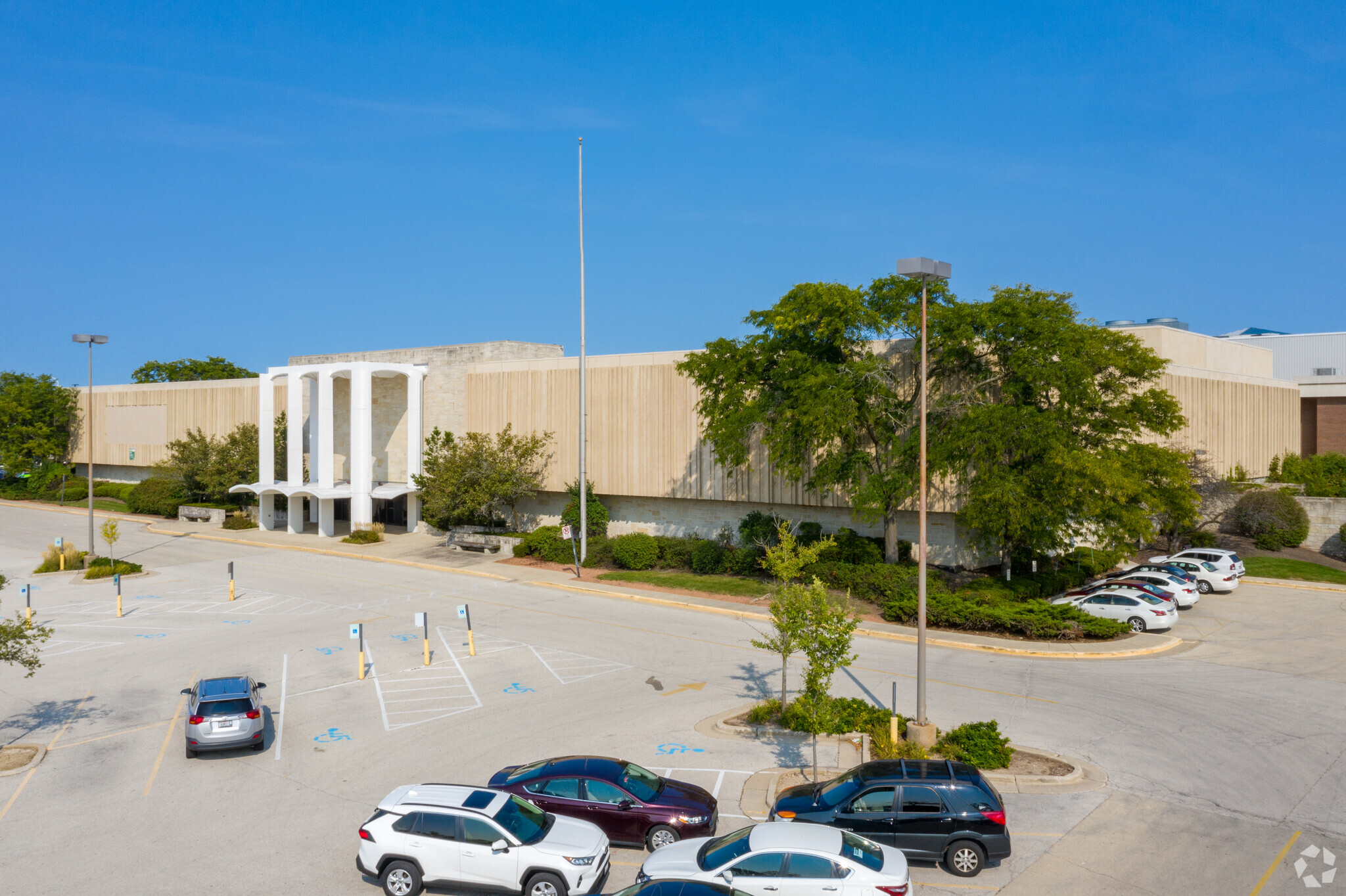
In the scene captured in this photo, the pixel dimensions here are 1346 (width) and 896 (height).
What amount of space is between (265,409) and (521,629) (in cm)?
3243

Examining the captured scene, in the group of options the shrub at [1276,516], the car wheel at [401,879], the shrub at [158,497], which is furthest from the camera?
the shrub at [158,497]

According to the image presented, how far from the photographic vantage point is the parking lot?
13203mm

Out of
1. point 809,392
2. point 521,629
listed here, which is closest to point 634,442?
point 809,392

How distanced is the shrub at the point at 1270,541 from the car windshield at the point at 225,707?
4462cm

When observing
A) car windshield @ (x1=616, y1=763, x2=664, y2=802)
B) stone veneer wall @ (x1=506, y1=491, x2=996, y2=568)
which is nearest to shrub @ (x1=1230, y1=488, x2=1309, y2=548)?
stone veneer wall @ (x1=506, y1=491, x2=996, y2=568)

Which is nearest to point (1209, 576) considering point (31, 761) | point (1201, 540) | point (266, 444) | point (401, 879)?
point (1201, 540)

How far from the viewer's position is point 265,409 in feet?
175

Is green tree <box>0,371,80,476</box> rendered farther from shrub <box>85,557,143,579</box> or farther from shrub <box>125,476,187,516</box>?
shrub <box>85,557,143,579</box>

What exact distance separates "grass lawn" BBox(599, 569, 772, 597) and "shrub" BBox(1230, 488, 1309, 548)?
2598 cm

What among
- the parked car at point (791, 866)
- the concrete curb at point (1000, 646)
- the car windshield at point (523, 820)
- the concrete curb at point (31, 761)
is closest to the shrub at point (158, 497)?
the concrete curb at point (1000, 646)

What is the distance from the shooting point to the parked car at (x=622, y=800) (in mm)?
13469

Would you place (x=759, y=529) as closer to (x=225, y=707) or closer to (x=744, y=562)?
(x=744, y=562)

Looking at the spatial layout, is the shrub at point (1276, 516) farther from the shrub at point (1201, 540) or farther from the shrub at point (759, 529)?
the shrub at point (759, 529)

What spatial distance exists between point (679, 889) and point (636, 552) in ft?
99.5
